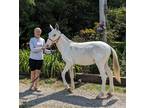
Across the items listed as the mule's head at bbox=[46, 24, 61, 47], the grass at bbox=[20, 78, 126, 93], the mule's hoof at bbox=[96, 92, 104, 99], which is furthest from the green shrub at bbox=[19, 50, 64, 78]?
the mule's hoof at bbox=[96, 92, 104, 99]

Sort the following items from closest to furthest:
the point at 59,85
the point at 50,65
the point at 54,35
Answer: the point at 54,35
the point at 59,85
the point at 50,65

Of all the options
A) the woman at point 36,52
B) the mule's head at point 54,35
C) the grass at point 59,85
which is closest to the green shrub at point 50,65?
the grass at point 59,85

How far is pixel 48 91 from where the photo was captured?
346 inches

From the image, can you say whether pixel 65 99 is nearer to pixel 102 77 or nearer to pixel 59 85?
pixel 102 77

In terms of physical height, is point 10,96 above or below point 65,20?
below

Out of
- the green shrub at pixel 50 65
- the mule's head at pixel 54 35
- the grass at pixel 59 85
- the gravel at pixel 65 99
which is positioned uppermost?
the mule's head at pixel 54 35

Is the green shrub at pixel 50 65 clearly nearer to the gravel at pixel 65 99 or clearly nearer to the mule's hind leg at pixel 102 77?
the gravel at pixel 65 99

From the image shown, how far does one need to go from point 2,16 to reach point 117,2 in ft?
42.8

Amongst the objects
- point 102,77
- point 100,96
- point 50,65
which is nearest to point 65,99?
point 100,96

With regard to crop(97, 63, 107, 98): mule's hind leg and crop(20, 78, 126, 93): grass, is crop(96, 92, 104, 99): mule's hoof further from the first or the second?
crop(20, 78, 126, 93): grass

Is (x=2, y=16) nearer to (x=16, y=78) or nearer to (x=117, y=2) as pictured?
(x=16, y=78)

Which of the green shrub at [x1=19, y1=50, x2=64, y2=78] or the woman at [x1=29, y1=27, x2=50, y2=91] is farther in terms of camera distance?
the green shrub at [x1=19, y1=50, x2=64, y2=78]
